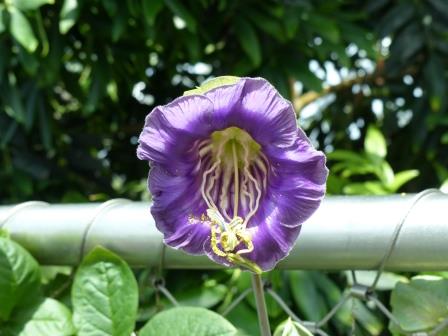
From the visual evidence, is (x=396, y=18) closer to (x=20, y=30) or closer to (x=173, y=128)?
(x=20, y=30)

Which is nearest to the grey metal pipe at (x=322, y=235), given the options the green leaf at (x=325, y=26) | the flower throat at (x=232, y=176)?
the flower throat at (x=232, y=176)

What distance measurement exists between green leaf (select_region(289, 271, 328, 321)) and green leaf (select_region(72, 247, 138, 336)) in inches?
10.6

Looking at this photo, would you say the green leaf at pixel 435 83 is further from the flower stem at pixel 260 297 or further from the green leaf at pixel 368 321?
the flower stem at pixel 260 297

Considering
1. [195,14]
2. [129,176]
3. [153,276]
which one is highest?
[195,14]

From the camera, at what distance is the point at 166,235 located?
1.69ft

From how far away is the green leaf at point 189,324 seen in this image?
2.00 feet

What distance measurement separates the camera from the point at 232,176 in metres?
0.53

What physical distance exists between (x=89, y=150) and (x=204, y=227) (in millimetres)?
1047

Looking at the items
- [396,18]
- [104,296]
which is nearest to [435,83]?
[396,18]

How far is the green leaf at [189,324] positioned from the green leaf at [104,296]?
0.11 ft

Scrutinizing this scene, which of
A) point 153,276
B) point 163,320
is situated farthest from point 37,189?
point 163,320

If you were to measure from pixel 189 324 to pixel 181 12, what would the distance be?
690 millimetres

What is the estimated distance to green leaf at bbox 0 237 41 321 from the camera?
28.9 inches

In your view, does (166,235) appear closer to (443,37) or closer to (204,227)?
(204,227)
